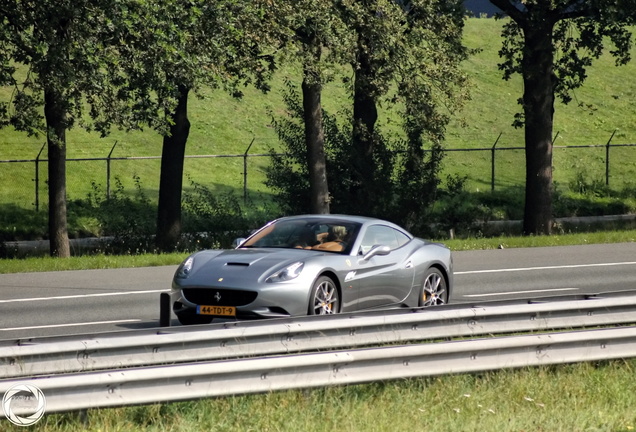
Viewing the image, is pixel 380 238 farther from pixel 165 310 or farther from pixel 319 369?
pixel 319 369

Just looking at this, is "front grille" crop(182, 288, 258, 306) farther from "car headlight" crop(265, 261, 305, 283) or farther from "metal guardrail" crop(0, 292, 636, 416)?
"metal guardrail" crop(0, 292, 636, 416)

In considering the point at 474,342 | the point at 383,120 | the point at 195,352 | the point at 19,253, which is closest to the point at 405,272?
the point at 474,342

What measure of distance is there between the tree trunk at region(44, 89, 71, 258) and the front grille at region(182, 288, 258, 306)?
1146cm

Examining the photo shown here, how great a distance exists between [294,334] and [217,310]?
3248 millimetres

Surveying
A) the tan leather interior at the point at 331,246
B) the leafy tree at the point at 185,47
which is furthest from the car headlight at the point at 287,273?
the leafy tree at the point at 185,47

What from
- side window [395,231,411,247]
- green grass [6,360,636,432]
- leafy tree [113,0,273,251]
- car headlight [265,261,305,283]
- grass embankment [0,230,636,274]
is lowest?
green grass [6,360,636,432]

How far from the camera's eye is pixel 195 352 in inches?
340

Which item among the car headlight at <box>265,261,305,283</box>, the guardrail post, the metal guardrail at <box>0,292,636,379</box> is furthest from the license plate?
the metal guardrail at <box>0,292,636,379</box>

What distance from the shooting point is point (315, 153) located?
89.4ft

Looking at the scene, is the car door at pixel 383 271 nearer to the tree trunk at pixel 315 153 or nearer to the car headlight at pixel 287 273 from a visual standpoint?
the car headlight at pixel 287 273

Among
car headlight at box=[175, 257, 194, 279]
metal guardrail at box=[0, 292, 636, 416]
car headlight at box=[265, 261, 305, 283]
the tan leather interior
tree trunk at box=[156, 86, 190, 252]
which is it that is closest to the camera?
metal guardrail at box=[0, 292, 636, 416]

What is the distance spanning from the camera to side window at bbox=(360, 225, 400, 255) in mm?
13548

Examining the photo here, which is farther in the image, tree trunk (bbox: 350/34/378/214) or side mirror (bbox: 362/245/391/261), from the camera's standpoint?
tree trunk (bbox: 350/34/378/214)

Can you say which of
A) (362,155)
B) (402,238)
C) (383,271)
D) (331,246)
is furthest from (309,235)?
(362,155)
